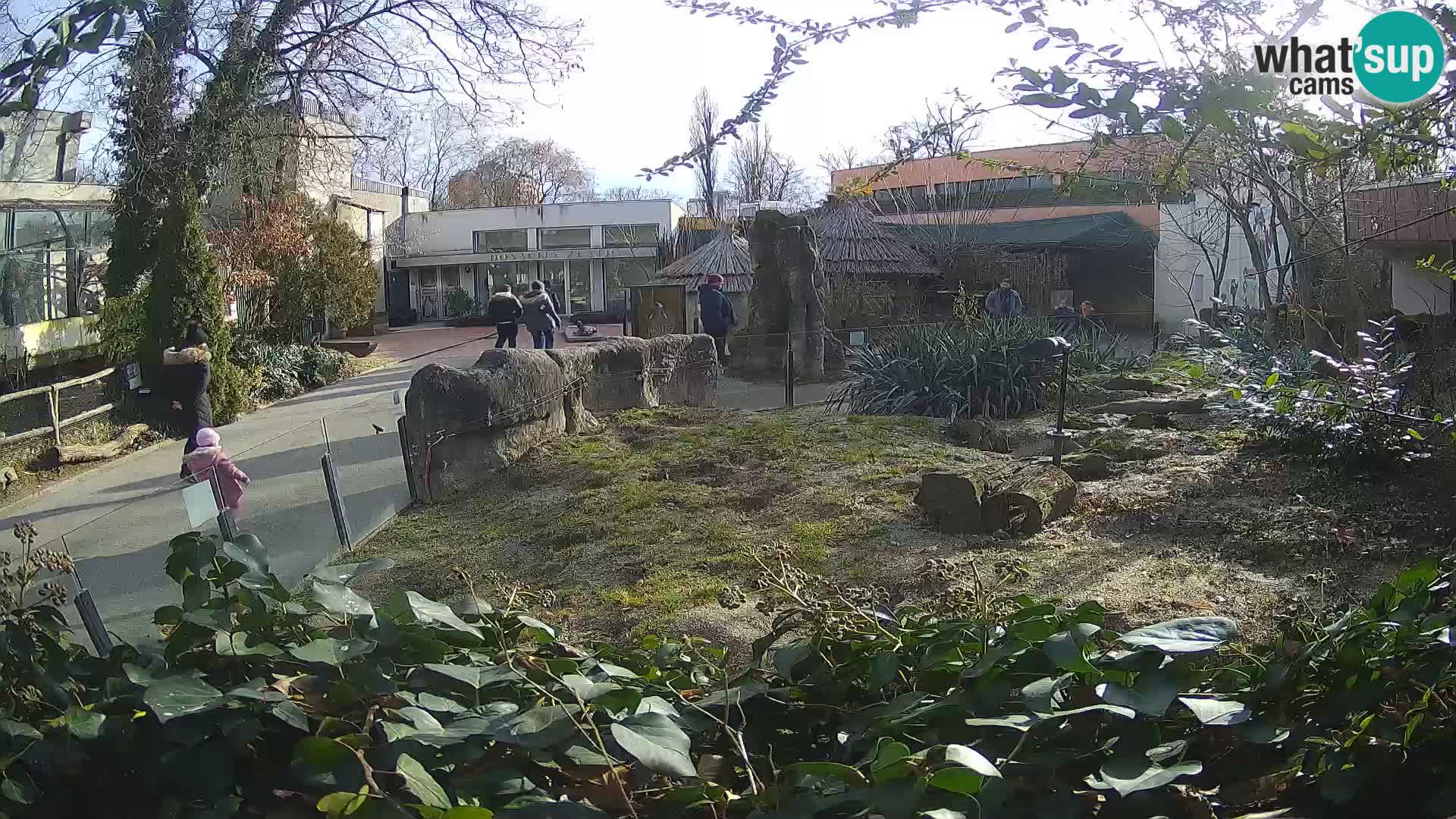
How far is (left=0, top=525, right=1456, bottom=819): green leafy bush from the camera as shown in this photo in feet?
4.36

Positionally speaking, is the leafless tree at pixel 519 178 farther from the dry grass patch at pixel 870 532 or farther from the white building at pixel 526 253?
the dry grass patch at pixel 870 532

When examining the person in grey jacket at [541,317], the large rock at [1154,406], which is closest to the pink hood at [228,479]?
the large rock at [1154,406]

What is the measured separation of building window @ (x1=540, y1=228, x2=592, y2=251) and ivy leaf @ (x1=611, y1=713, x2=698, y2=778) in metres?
43.0

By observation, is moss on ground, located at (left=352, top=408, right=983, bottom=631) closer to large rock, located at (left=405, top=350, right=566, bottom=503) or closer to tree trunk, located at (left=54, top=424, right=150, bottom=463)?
large rock, located at (left=405, top=350, right=566, bottom=503)

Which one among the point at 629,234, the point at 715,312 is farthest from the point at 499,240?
the point at 715,312

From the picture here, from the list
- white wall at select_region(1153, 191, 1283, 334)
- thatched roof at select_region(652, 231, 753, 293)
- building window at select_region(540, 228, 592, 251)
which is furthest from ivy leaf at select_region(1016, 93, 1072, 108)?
building window at select_region(540, 228, 592, 251)

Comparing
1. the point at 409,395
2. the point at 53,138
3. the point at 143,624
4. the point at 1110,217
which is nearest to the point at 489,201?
the point at 1110,217

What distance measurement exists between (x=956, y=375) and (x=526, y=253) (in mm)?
33165

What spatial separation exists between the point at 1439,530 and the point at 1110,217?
2258cm

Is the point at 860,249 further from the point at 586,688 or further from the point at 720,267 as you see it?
the point at 586,688

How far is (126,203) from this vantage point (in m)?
15.4

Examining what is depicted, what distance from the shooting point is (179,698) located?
147cm

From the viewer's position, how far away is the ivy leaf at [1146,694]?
4.54 ft

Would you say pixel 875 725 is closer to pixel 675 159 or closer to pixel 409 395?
pixel 675 159
